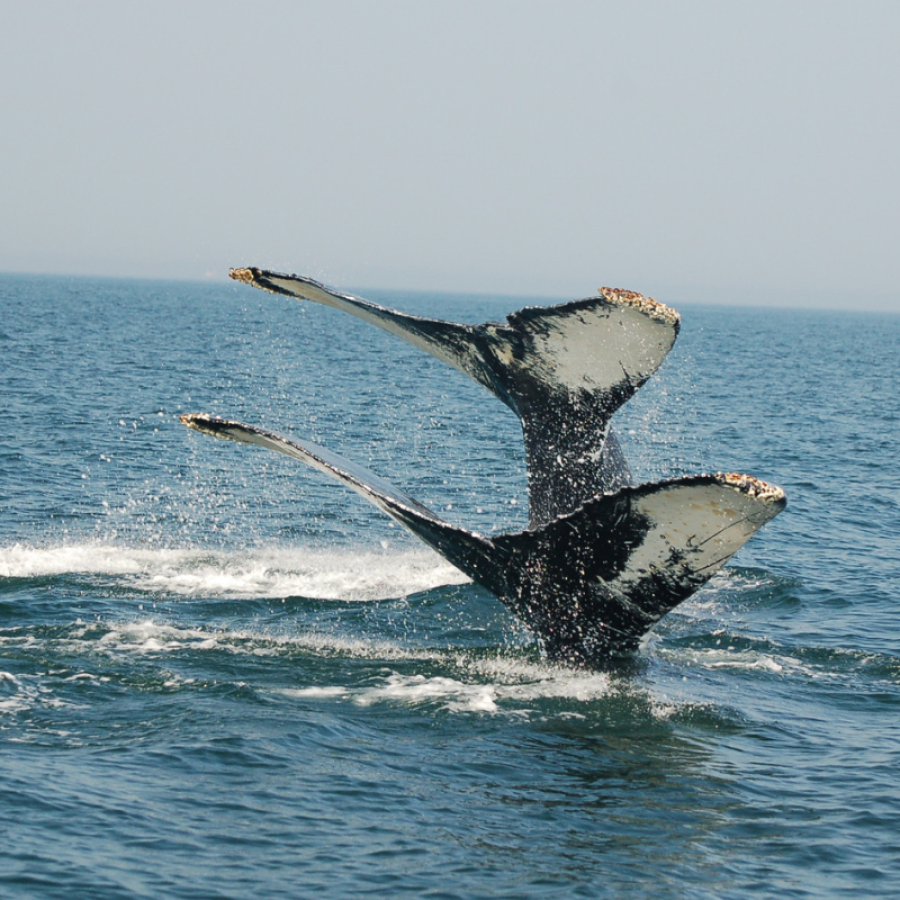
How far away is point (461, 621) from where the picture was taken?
14.8 meters

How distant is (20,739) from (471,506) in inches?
533

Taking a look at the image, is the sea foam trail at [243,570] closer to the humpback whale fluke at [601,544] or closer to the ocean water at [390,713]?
the ocean water at [390,713]

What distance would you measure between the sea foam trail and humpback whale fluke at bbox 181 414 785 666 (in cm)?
542

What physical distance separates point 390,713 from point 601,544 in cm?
307

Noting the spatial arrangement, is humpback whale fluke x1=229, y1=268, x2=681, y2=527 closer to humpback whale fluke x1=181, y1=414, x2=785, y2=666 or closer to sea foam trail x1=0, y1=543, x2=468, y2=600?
humpback whale fluke x1=181, y1=414, x2=785, y2=666

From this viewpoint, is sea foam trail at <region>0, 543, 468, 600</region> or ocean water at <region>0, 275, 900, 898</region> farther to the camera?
sea foam trail at <region>0, 543, 468, 600</region>

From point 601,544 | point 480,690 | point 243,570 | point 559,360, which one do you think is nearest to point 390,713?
point 480,690

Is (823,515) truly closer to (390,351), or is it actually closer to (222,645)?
(222,645)

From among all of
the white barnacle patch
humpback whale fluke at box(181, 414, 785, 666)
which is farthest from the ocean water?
the white barnacle patch

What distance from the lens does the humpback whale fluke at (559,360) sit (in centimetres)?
905

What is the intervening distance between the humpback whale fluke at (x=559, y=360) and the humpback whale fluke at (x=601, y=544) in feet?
2.59

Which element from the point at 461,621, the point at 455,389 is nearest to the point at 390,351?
the point at 455,389

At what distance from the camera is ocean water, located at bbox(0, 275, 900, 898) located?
8688 mm

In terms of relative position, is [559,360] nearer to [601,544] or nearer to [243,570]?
[601,544]
